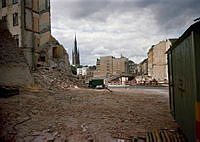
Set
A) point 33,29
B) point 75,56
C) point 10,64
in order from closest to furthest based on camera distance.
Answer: point 10,64 → point 33,29 → point 75,56

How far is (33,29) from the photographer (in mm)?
25312

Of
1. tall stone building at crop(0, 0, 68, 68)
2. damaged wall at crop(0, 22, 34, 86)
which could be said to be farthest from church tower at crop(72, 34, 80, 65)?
damaged wall at crop(0, 22, 34, 86)

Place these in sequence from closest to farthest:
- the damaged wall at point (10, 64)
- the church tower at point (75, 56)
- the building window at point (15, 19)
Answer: the damaged wall at point (10, 64), the building window at point (15, 19), the church tower at point (75, 56)

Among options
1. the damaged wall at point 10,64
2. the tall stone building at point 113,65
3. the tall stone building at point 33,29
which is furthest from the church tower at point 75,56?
the damaged wall at point 10,64

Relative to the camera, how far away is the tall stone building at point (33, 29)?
23.3m

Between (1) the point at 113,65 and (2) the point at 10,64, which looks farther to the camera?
(1) the point at 113,65

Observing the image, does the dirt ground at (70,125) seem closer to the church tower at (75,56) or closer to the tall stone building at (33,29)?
the tall stone building at (33,29)

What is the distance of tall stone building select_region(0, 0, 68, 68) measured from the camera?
23328 mm

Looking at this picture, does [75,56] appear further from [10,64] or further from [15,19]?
[10,64]

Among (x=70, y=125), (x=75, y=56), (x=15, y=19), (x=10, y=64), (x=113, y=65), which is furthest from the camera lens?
(x=75, y=56)

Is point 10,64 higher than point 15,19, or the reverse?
point 15,19

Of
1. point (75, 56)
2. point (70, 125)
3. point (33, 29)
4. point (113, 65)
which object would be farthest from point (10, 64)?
point (75, 56)

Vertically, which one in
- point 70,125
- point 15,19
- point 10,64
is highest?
point 15,19

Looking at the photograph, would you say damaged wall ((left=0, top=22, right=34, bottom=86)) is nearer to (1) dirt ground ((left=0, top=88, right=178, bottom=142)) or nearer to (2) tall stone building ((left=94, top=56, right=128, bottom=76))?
(1) dirt ground ((left=0, top=88, right=178, bottom=142))
